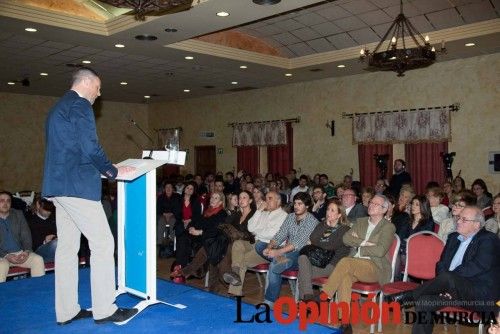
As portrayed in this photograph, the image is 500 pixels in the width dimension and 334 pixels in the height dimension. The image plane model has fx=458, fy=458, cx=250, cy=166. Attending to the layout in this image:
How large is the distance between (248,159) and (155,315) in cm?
955

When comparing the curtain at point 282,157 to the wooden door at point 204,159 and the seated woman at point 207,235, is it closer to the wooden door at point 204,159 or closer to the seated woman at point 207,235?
the wooden door at point 204,159

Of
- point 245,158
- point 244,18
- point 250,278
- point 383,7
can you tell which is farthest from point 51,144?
point 245,158

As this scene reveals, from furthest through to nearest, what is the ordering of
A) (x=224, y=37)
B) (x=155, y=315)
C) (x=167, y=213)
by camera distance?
(x=224, y=37) → (x=167, y=213) → (x=155, y=315)

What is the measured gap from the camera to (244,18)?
6.13 metres

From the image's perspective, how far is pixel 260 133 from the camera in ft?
38.4

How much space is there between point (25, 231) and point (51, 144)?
2.73 meters

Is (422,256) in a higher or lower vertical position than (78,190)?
lower

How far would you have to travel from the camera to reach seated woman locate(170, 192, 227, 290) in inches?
198

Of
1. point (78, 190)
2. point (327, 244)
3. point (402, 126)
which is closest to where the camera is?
point (78, 190)

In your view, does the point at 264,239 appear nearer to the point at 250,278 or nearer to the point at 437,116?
the point at 250,278

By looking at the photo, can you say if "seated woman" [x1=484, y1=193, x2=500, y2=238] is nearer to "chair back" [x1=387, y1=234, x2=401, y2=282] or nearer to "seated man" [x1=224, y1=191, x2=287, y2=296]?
"chair back" [x1=387, y1=234, x2=401, y2=282]

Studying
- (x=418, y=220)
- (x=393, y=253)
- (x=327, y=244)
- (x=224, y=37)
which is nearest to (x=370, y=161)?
(x=224, y=37)

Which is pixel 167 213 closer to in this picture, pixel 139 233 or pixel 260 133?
pixel 139 233

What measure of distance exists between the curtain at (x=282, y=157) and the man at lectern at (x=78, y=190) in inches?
350
